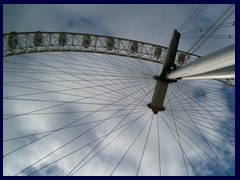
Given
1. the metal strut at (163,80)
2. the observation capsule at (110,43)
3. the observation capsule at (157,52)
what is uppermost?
the observation capsule at (110,43)

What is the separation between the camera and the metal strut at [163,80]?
18.1 meters

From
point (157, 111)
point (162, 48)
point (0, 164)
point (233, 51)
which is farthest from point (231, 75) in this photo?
point (162, 48)

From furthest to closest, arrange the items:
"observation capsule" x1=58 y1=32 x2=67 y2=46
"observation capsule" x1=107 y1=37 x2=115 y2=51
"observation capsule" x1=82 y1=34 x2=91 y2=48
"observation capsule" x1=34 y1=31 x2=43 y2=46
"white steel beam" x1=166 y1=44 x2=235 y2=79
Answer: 1. "observation capsule" x1=107 y1=37 x2=115 y2=51
2. "observation capsule" x1=82 y1=34 x2=91 y2=48
3. "observation capsule" x1=58 y1=32 x2=67 y2=46
4. "observation capsule" x1=34 y1=31 x2=43 y2=46
5. "white steel beam" x1=166 y1=44 x2=235 y2=79

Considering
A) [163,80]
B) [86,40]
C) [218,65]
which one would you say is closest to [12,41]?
[86,40]

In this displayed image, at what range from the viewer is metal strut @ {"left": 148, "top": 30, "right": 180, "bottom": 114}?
1814cm

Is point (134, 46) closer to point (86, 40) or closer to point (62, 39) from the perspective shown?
point (86, 40)

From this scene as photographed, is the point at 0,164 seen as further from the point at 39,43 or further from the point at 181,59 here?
the point at 181,59

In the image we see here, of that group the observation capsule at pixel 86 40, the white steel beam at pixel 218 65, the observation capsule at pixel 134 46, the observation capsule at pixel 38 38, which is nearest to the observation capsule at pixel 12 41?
the observation capsule at pixel 38 38

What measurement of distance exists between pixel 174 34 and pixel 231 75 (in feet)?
36.0

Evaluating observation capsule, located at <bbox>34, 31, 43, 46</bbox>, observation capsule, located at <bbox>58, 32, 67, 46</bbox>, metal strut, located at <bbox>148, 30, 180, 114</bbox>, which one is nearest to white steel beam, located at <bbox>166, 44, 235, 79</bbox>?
metal strut, located at <bbox>148, 30, 180, 114</bbox>

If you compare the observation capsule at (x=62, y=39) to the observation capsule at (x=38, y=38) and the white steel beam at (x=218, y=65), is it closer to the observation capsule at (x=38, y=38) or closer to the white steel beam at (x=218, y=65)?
the observation capsule at (x=38, y=38)

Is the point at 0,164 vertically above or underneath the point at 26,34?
underneath

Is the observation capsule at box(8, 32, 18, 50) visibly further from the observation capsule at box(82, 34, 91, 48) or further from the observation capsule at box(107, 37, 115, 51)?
the observation capsule at box(107, 37, 115, 51)
